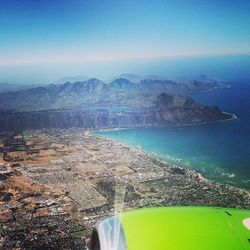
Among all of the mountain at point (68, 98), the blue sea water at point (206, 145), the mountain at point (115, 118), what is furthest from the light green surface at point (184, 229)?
the mountain at point (68, 98)

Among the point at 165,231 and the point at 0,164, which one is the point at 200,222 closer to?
the point at 165,231

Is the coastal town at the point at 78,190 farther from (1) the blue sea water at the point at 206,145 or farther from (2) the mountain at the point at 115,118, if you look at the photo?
(2) the mountain at the point at 115,118

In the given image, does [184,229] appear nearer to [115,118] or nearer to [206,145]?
[206,145]

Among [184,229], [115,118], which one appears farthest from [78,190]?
[115,118]

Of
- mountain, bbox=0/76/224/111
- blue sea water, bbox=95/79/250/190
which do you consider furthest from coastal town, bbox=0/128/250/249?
mountain, bbox=0/76/224/111

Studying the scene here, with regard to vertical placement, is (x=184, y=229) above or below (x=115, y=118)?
above

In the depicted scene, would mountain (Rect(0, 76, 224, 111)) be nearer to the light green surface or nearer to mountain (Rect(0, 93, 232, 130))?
mountain (Rect(0, 93, 232, 130))
